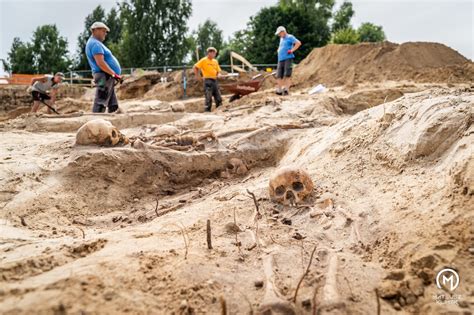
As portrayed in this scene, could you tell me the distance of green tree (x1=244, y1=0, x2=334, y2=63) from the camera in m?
28.1

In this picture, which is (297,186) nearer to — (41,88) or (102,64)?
(102,64)

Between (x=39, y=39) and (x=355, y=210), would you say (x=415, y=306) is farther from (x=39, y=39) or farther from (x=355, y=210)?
(x=39, y=39)

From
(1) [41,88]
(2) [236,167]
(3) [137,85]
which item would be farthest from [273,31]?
(2) [236,167]

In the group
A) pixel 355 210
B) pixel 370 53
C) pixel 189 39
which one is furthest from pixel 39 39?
pixel 355 210

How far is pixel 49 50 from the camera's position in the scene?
35.8 metres

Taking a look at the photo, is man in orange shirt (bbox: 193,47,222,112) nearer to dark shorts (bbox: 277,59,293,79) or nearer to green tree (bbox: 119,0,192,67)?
dark shorts (bbox: 277,59,293,79)

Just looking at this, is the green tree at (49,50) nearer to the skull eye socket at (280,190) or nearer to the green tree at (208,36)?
the green tree at (208,36)

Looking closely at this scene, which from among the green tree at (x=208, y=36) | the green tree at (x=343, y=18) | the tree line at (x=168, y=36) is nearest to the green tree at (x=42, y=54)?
the tree line at (x=168, y=36)

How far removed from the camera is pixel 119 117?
6602 mm

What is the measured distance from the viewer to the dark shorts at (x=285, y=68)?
838 centimetres

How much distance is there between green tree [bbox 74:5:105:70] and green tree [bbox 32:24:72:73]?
1005mm

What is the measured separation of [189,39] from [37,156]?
101ft

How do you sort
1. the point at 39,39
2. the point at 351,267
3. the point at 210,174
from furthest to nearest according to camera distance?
the point at 39,39
the point at 210,174
the point at 351,267

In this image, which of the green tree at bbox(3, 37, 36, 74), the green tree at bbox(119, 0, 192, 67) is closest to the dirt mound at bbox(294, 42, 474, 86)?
the green tree at bbox(119, 0, 192, 67)
